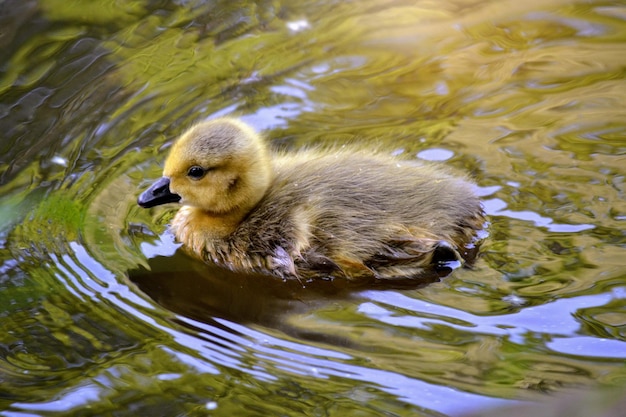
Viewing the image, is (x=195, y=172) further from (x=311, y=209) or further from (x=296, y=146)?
(x=296, y=146)

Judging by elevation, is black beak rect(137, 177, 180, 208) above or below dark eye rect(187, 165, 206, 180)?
below

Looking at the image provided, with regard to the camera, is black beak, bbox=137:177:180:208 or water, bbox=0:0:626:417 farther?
black beak, bbox=137:177:180:208

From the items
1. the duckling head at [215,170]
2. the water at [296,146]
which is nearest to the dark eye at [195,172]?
the duckling head at [215,170]

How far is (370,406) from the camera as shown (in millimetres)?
2914

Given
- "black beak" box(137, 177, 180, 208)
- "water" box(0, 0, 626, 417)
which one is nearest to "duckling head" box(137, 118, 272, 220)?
"black beak" box(137, 177, 180, 208)

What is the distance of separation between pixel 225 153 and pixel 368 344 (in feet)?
3.71

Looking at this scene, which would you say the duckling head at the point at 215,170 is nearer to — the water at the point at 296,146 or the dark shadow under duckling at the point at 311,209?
the dark shadow under duckling at the point at 311,209

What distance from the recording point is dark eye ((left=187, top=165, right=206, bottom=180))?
13.1 ft

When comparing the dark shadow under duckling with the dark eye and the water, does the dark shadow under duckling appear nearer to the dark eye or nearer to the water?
the dark eye

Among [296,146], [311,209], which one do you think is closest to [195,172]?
[311,209]

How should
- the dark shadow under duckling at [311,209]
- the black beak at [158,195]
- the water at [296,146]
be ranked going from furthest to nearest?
the black beak at [158,195] → the dark shadow under duckling at [311,209] → the water at [296,146]

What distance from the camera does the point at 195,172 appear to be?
3998 millimetres

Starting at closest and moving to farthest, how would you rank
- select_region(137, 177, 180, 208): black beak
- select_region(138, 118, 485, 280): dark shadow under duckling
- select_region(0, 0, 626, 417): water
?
select_region(0, 0, 626, 417): water → select_region(138, 118, 485, 280): dark shadow under duckling → select_region(137, 177, 180, 208): black beak

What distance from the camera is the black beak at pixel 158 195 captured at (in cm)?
396
